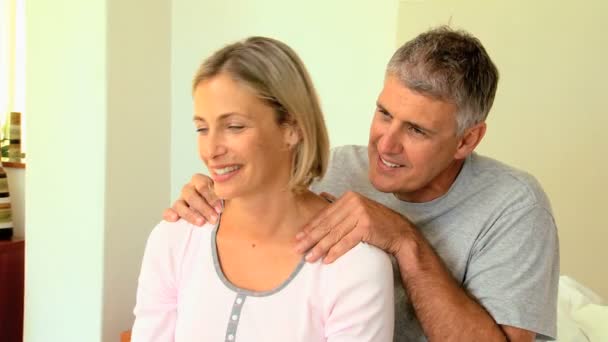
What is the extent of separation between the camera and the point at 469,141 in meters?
1.20

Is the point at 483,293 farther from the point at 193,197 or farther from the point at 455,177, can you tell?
the point at 193,197

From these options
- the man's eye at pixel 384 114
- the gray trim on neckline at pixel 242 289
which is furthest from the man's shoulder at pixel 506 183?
the gray trim on neckline at pixel 242 289

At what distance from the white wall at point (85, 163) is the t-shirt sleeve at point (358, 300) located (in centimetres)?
136

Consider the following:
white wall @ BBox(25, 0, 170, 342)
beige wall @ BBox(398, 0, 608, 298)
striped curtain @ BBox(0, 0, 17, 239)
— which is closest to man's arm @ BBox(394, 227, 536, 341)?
beige wall @ BBox(398, 0, 608, 298)

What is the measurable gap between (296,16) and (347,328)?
1.51 metres

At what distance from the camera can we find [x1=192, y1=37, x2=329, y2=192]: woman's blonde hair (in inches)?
37.2

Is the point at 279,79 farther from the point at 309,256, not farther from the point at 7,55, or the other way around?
the point at 7,55

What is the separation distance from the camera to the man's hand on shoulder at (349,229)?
991 millimetres

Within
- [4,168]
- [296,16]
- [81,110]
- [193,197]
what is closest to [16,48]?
[4,168]

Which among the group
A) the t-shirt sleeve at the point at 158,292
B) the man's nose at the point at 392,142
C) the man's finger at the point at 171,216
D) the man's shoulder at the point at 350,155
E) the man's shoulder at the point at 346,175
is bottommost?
the t-shirt sleeve at the point at 158,292

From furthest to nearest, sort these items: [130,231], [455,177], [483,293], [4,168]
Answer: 1. [4,168]
2. [130,231]
3. [455,177]
4. [483,293]

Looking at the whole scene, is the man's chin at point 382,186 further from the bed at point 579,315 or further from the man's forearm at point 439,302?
the bed at point 579,315

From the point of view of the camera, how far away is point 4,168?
2709 mm

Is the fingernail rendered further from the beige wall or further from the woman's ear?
the beige wall
